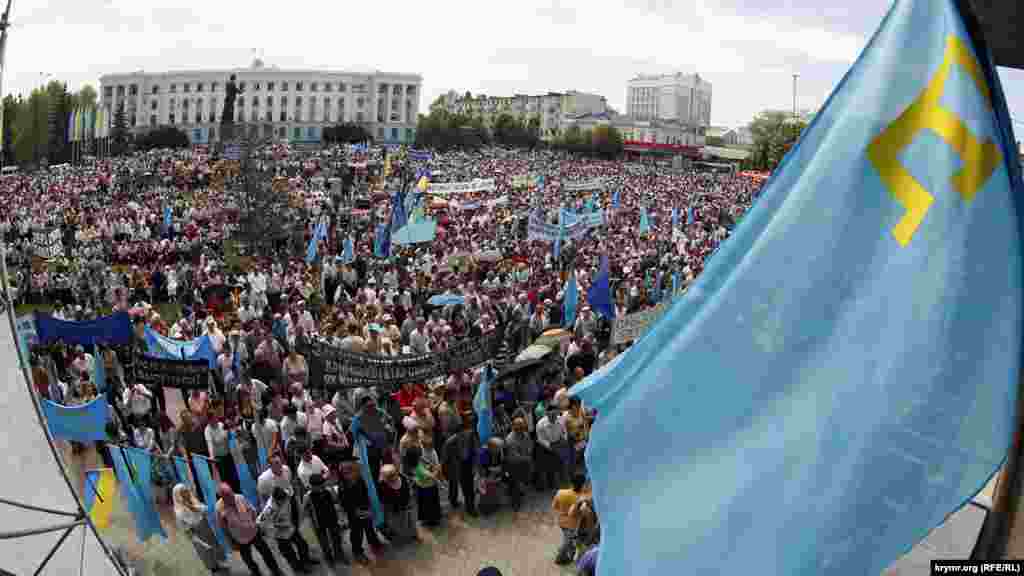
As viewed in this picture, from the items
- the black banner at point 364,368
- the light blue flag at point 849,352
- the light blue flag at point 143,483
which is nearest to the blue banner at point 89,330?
the black banner at point 364,368

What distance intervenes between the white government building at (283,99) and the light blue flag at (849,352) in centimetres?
12307

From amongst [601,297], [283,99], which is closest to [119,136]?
[283,99]

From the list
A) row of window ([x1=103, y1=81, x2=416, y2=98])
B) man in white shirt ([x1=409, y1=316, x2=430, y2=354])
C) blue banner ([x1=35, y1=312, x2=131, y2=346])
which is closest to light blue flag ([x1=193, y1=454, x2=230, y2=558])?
blue banner ([x1=35, y1=312, x2=131, y2=346])

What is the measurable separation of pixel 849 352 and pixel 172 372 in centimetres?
741

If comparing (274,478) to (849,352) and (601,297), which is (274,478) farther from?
(601,297)

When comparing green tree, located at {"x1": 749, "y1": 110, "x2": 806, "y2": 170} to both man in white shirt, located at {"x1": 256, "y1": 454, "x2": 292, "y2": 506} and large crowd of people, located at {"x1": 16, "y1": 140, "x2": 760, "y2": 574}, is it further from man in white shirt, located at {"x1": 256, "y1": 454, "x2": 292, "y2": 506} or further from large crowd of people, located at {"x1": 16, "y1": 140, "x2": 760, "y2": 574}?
man in white shirt, located at {"x1": 256, "y1": 454, "x2": 292, "y2": 506}

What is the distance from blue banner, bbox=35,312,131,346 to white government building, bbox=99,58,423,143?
4536 inches

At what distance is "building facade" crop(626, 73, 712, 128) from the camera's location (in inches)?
7416

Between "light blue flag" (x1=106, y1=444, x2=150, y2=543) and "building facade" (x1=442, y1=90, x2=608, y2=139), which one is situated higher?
"building facade" (x1=442, y1=90, x2=608, y2=139)

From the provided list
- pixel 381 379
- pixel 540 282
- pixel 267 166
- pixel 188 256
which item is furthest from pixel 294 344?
pixel 267 166

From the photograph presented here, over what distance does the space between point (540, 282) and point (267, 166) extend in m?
13.5

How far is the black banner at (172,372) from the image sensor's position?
27.4ft

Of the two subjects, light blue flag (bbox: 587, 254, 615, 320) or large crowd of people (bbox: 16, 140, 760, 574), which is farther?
light blue flag (bbox: 587, 254, 615, 320)

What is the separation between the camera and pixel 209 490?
6.41 m
